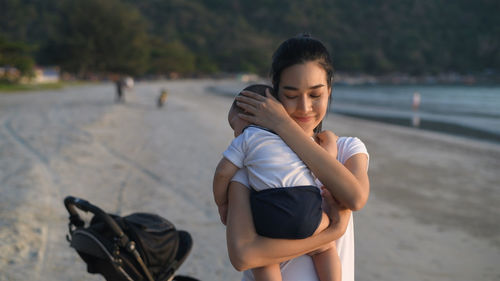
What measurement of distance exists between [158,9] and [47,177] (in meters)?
154

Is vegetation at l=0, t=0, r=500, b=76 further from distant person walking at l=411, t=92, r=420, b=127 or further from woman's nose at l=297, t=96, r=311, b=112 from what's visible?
woman's nose at l=297, t=96, r=311, b=112

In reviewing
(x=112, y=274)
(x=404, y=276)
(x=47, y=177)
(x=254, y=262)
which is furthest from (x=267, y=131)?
(x=47, y=177)

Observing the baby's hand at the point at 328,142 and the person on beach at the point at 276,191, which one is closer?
the person on beach at the point at 276,191

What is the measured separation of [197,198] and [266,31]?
157 meters

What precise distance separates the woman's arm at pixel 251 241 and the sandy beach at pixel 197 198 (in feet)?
8.00

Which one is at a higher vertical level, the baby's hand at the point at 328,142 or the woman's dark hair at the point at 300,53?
the woman's dark hair at the point at 300,53

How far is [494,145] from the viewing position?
12703 millimetres

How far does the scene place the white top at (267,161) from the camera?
123 centimetres

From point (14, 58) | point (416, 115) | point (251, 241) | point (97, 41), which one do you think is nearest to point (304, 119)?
point (251, 241)

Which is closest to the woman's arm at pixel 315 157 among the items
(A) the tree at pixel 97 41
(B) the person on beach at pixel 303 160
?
(B) the person on beach at pixel 303 160

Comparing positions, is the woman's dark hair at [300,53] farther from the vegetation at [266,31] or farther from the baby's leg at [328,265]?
the vegetation at [266,31]

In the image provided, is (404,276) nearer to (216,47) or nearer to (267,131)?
(267,131)

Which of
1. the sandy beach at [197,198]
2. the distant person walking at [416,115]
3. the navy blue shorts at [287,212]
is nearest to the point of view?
the navy blue shorts at [287,212]

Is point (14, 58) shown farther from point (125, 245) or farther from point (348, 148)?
point (348, 148)
